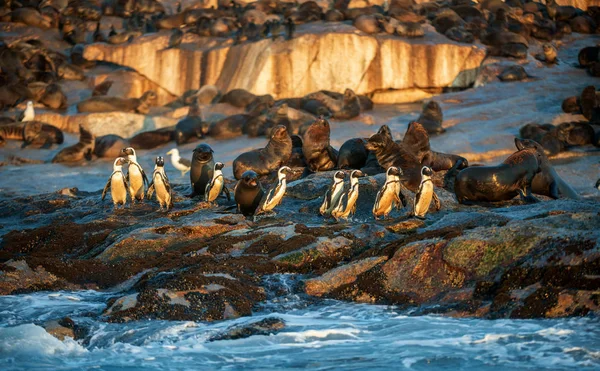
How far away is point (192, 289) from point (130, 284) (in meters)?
1.19

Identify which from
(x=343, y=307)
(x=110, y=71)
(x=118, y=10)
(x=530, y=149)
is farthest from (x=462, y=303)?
(x=118, y=10)

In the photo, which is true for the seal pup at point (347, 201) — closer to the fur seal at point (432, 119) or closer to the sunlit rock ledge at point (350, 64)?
the fur seal at point (432, 119)

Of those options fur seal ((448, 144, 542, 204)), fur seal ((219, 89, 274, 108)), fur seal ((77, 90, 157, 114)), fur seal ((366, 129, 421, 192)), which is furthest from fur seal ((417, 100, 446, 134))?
fur seal ((448, 144, 542, 204))

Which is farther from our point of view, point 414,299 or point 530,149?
point 530,149

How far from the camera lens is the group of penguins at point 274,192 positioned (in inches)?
438

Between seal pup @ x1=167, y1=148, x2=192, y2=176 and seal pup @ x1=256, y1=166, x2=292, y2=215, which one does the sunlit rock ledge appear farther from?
seal pup @ x1=256, y1=166, x2=292, y2=215

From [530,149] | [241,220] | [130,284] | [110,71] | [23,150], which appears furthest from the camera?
[110,71]

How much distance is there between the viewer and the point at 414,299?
Answer: 8.36 meters

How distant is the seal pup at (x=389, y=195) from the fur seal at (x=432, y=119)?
1024cm

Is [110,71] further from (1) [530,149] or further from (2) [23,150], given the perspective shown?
(1) [530,149]

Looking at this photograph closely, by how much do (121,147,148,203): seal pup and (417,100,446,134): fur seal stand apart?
32.8ft

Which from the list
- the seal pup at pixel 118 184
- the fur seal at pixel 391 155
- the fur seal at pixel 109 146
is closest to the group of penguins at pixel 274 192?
the seal pup at pixel 118 184

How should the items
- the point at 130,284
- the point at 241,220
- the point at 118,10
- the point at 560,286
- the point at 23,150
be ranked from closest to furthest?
the point at 560,286 → the point at 130,284 → the point at 241,220 → the point at 23,150 → the point at 118,10

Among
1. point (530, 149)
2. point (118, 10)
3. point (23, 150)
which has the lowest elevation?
point (23, 150)
